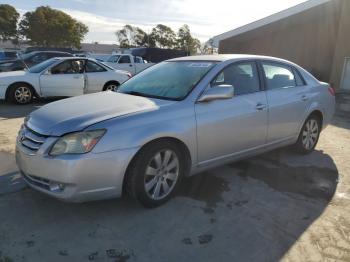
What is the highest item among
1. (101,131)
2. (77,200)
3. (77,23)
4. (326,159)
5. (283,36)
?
(77,23)

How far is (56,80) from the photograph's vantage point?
409 inches

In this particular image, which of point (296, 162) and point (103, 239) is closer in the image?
point (103, 239)

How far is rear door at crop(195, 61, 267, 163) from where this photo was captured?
13.5ft

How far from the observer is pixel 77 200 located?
11.2 ft

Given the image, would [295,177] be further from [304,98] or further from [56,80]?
[56,80]

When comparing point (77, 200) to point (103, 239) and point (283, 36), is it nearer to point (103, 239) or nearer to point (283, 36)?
point (103, 239)

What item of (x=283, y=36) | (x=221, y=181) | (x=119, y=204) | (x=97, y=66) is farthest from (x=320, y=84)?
(x=283, y=36)

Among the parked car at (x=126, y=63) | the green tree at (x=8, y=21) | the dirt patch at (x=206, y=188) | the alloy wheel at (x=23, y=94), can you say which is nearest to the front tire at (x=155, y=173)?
the dirt patch at (x=206, y=188)

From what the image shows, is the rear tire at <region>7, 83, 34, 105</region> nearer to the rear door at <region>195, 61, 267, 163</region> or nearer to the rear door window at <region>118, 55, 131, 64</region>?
the rear door at <region>195, 61, 267, 163</region>

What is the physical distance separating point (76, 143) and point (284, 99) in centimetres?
305

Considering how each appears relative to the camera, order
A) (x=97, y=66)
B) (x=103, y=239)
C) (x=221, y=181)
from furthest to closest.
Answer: (x=97, y=66), (x=221, y=181), (x=103, y=239)

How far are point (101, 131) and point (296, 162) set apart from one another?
337 centimetres

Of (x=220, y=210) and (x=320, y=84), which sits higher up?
(x=320, y=84)

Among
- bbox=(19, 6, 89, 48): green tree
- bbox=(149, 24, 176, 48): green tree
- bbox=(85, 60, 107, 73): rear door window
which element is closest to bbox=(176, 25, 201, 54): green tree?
bbox=(149, 24, 176, 48): green tree
